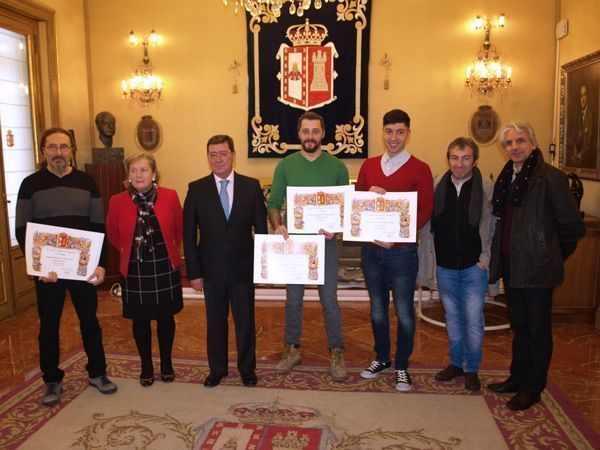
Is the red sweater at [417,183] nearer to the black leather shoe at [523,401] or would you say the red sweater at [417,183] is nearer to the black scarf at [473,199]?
the black scarf at [473,199]

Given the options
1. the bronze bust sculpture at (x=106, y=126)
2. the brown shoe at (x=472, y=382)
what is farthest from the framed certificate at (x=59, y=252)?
the bronze bust sculpture at (x=106, y=126)

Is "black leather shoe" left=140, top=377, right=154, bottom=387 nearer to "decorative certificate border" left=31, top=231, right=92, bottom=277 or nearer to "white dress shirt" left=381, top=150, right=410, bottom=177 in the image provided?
"decorative certificate border" left=31, top=231, right=92, bottom=277

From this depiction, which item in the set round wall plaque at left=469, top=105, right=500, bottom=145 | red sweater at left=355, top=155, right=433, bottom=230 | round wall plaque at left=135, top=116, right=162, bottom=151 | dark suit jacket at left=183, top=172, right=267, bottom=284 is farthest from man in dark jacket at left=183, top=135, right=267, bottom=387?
round wall plaque at left=469, top=105, right=500, bottom=145

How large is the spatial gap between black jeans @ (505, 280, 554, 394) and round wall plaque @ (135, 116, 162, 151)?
17.4 ft

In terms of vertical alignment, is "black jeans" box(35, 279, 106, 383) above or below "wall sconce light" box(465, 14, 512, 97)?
below

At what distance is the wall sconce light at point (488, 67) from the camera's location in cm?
633

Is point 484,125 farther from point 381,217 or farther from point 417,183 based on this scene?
point 381,217

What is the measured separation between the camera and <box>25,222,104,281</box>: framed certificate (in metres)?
3.08

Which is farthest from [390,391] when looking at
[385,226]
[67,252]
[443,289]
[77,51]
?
[77,51]

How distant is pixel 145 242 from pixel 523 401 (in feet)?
8.35

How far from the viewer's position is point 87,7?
6.82 metres

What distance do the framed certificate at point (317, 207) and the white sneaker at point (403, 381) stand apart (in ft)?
3.49

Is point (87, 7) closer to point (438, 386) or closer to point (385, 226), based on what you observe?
point (385, 226)

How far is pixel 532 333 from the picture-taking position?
9.98 ft
